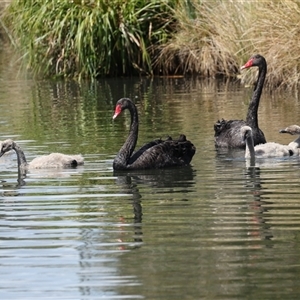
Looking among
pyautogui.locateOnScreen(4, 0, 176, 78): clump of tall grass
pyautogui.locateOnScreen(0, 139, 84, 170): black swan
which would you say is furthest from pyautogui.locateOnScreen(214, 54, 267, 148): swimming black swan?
pyautogui.locateOnScreen(4, 0, 176, 78): clump of tall grass

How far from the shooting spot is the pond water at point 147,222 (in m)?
6.62

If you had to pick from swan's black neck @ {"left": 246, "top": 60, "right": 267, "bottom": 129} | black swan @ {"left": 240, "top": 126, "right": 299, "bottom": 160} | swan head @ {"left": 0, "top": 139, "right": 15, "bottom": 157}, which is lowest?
black swan @ {"left": 240, "top": 126, "right": 299, "bottom": 160}

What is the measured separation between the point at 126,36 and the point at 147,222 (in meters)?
14.9

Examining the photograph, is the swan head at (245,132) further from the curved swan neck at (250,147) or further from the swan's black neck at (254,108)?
the swan's black neck at (254,108)

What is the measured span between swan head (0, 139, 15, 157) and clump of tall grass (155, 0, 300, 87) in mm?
7570

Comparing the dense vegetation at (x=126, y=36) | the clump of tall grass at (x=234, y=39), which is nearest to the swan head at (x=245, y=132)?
the clump of tall grass at (x=234, y=39)

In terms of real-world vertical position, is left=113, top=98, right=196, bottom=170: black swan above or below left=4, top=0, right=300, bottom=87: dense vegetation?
below

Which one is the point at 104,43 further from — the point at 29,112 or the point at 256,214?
the point at 256,214

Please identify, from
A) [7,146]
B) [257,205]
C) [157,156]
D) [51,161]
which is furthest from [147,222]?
[7,146]

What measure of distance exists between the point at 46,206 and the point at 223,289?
308cm

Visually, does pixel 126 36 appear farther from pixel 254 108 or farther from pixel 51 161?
pixel 51 161

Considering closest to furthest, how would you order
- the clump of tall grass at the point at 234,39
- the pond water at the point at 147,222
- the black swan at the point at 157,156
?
1. the pond water at the point at 147,222
2. the black swan at the point at 157,156
3. the clump of tall grass at the point at 234,39

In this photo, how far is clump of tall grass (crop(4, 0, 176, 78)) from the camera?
2267 cm

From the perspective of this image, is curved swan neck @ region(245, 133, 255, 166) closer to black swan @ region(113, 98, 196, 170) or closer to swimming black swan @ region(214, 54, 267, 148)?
black swan @ region(113, 98, 196, 170)
